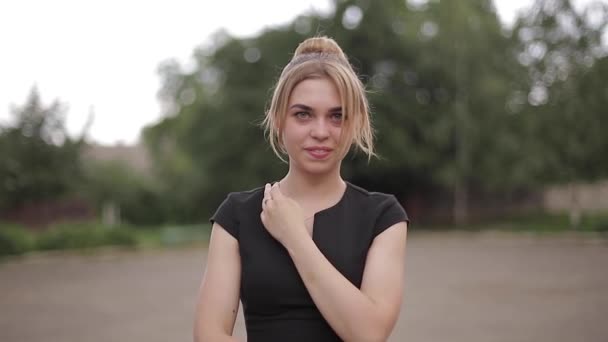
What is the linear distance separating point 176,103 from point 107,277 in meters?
41.2

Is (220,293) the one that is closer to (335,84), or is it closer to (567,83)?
(335,84)

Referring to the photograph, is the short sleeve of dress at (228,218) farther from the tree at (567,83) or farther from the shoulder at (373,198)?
the tree at (567,83)

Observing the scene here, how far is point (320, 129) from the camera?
1.56m

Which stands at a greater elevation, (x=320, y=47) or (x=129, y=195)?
(x=320, y=47)

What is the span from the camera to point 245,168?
28.1 metres

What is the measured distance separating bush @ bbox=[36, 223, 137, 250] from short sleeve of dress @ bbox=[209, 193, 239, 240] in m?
19.6

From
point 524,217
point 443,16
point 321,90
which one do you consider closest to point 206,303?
point 321,90

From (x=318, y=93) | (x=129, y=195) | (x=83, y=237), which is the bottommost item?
(x=83, y=237)

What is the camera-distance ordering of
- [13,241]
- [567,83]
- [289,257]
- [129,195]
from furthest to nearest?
[129,195] → [567,83] → [13,241] → [289,257]

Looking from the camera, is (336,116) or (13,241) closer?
(336,116)

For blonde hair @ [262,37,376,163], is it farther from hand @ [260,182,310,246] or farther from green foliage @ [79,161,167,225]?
green foliage @ [79,161,167,225]

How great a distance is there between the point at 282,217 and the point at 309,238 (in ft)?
0.32

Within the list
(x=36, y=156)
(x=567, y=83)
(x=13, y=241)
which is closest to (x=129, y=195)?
(x=36, y=156)

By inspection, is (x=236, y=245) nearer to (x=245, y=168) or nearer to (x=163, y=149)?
(x=245, y=168)
